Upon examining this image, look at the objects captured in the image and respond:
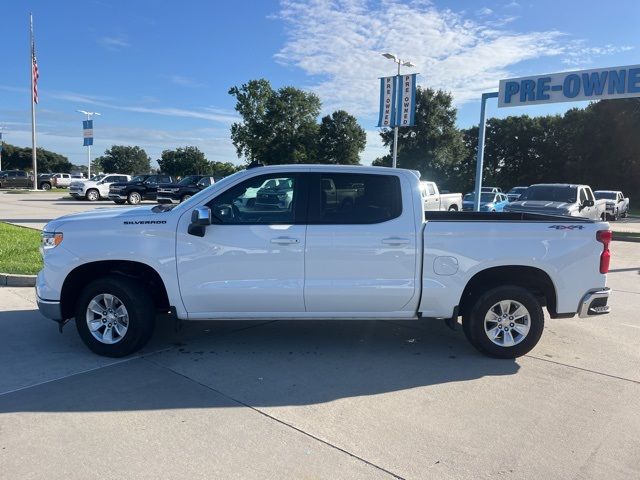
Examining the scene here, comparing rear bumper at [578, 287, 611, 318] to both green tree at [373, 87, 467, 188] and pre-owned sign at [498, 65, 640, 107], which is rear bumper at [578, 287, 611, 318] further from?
green tree at [373, 87, 467, 188]

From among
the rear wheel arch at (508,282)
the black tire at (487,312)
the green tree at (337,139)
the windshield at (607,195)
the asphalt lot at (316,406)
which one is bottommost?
the asphalt lot at (316,406)

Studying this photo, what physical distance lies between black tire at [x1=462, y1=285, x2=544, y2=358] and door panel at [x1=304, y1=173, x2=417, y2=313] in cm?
71

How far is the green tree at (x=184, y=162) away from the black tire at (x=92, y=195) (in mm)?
83146

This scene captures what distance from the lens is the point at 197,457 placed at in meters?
3.22

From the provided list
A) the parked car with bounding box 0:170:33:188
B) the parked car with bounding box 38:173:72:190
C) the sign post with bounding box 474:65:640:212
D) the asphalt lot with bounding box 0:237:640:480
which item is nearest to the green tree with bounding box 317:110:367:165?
the parked car with bounding box 38:173:72:190

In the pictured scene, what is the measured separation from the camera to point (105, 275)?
195 inches

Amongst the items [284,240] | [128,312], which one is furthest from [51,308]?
[284,240]

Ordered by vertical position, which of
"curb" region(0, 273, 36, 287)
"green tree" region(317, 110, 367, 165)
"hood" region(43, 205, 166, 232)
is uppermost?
"green tree" region(317, 110, 367, 165)

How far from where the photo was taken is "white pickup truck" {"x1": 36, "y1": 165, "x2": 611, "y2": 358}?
4.76 meters

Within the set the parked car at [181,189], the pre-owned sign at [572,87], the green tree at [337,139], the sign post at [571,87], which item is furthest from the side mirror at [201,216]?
the green tree at [337,139]

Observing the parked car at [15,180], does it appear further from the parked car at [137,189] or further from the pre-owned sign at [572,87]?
the pre-owned sign at [572,87]

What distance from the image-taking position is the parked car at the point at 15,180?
48.4 m

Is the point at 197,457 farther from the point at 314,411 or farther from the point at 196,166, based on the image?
the point at 196,166

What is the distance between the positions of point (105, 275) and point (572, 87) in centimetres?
1613
